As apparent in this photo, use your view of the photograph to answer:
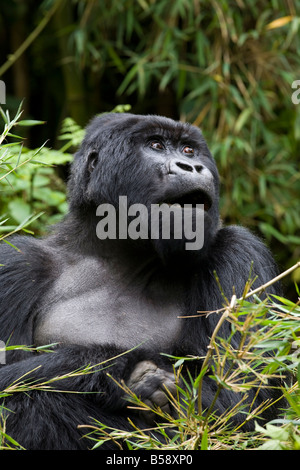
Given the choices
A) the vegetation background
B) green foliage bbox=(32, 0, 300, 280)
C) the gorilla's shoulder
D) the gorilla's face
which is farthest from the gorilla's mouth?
green foliage bbox=(32, 0, 300, 280)

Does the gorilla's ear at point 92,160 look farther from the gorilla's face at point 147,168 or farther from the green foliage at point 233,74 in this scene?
the green foliage at point 233,74

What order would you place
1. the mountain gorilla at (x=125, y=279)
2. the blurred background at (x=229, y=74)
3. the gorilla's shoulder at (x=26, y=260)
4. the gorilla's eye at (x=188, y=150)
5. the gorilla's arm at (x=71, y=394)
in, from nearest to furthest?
the gorilla's arm at (x=71, y=394) < the mountain gorilla at (x=125, y=279) < the gorilla's shoulder at (x=26, y=260) < the gorilla's eye at (x=188, y=150) < the blurred background at (x=229, y=74)

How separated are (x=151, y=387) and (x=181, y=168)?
1.01 m

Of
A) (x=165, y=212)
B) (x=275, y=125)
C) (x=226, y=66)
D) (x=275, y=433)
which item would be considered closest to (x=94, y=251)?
(x=165, y=212)

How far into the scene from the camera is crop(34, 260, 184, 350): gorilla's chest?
3.22m

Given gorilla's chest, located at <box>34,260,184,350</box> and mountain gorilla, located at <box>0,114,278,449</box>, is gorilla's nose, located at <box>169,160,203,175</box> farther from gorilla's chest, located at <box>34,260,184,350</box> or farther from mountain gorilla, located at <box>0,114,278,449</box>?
gorilla's chest, located at <box>34,260,184,350</box>

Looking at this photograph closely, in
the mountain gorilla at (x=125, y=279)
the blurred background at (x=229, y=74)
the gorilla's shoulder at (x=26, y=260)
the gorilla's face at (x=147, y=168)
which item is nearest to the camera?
the mountain gorilla at (x=125, y=279)

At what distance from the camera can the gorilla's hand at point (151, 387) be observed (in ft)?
9.28

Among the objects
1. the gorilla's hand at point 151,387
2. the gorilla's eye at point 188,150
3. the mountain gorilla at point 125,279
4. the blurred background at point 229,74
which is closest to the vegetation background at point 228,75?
the blurred background at point 229,74

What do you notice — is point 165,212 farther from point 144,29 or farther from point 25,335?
point 144,29

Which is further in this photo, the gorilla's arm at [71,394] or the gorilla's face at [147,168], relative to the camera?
the gorilla's face at [147,168]

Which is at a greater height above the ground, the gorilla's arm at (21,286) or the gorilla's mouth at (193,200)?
the gorilla's mouth at (193,200)

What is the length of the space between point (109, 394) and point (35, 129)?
222 inches
